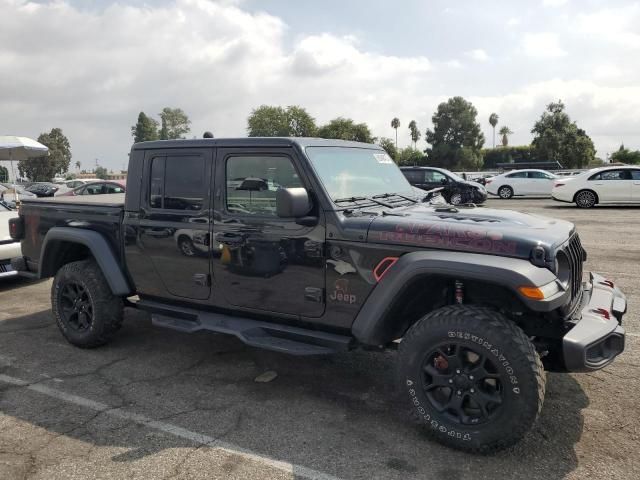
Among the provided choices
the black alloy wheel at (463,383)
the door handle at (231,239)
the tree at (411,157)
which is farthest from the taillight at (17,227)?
the tree at (411,157)

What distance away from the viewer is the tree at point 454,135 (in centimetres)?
7319

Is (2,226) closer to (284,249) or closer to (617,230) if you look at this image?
(284,249)

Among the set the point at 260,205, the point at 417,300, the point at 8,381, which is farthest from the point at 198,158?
the point at 8,381

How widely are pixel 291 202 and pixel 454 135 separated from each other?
75.5 metres

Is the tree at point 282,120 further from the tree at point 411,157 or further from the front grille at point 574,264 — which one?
the front grille at point 574,264

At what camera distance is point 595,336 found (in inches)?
115

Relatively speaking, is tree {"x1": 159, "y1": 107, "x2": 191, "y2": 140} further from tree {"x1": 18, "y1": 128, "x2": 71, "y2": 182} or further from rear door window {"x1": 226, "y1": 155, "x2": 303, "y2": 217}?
rear door window {"x1": 226, "y1": 155, "x2": 303, "y2": 217}

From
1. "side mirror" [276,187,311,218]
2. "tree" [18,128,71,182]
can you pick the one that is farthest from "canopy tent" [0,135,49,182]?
"tree" [18,128,71,182]

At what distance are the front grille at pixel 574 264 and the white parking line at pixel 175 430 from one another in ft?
6.26

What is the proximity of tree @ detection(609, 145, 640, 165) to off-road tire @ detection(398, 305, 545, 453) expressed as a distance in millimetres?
60789

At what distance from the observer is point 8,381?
4.11m

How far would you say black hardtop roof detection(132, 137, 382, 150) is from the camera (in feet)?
12.3

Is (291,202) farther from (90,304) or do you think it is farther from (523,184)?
(523,184)

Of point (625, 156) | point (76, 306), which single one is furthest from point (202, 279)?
point (625, 156)
